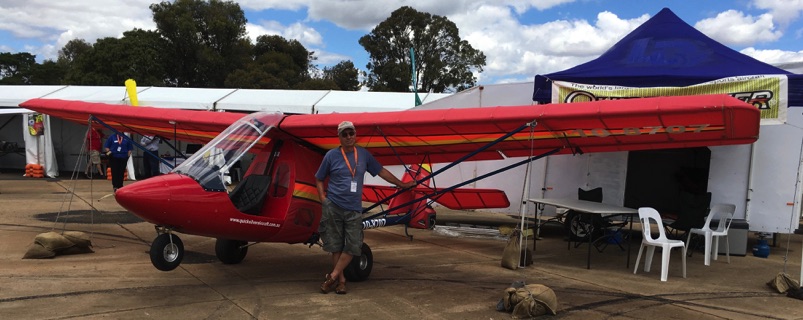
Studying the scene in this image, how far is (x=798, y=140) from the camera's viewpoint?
28.6 ft

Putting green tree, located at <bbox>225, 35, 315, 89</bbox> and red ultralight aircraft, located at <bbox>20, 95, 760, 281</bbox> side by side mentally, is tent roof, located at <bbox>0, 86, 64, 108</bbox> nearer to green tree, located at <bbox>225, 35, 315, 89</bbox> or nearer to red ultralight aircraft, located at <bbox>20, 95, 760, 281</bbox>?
red ultralight aircraft, located at <bbox>20, 95, 760, 281</bbox>

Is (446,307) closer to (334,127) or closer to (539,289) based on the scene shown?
(539,289)

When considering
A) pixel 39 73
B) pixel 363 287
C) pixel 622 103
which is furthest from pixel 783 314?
pixel 39 73

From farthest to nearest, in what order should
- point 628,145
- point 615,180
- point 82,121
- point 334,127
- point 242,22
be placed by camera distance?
point 242,22
point 615,180
point 82,121
point 628,145
point 334,127

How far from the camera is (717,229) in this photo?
8383mm

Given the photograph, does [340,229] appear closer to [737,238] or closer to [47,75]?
[737,238]

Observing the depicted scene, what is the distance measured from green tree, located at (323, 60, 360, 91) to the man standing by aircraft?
47092 mm

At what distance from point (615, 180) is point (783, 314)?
15.1 feet

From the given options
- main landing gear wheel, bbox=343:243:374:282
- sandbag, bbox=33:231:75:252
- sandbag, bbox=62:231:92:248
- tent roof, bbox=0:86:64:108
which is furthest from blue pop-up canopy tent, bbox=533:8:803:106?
tent roof, bbox=0:86:64:108

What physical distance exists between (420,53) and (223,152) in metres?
44.3

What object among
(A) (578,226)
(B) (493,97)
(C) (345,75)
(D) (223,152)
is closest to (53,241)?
(D) (223,152)

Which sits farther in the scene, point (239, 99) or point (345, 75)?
point (345, 75)

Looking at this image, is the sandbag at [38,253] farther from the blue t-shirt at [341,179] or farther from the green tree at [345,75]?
the green tree at [345,75]

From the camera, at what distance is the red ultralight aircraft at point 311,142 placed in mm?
4773
